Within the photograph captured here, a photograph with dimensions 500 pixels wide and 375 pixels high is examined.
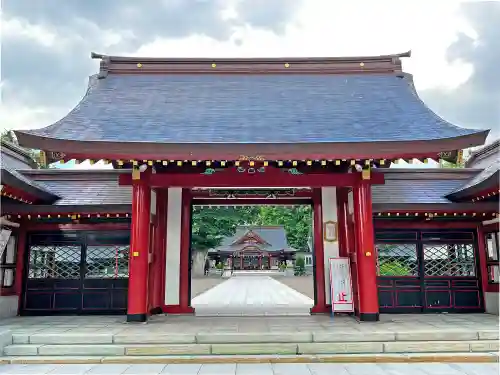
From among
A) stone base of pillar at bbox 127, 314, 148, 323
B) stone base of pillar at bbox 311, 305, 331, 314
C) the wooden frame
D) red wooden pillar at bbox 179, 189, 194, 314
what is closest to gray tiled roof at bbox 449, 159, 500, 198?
the wooden frame

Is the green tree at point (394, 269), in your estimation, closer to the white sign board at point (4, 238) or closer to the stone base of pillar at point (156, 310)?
the stone base of pillar at point (156, 310)

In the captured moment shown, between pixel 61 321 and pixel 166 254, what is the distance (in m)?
2.60

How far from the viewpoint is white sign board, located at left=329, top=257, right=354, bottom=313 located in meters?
8.27

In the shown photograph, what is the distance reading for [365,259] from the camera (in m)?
7.59

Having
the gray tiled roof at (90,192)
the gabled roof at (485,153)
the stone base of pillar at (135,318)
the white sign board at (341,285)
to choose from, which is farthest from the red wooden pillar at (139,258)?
the gabled roof at (485,153)

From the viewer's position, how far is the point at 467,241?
358 inches

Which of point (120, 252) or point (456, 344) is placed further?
point (120, 252)

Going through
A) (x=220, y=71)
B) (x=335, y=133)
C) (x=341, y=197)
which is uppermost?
(x=220, y=71)

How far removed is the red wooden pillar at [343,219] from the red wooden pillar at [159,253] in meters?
4.31

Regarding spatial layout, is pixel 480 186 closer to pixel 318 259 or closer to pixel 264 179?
pixel 318 259

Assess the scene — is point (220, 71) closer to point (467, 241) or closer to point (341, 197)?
point (341, 197)

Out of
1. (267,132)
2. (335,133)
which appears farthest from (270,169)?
(335,133)

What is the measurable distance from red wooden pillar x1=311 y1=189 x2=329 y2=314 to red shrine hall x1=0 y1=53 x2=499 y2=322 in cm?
3

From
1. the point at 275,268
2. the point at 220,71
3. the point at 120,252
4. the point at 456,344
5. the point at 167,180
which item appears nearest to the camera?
the point at 456,344
